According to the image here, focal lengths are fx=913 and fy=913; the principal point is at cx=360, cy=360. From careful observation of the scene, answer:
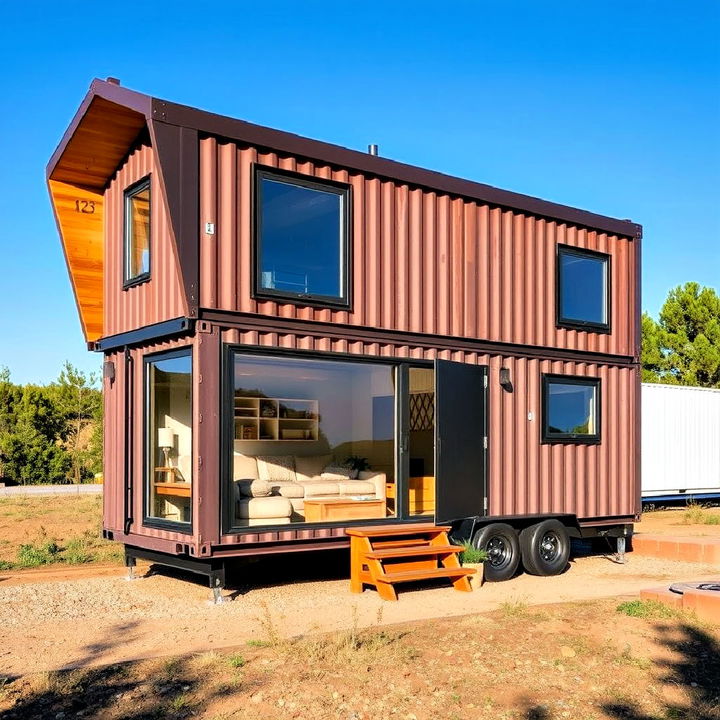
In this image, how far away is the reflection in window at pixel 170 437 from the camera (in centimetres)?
953

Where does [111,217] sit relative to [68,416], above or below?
above

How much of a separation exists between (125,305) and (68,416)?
22503mm

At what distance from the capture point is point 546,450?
40.0 ft

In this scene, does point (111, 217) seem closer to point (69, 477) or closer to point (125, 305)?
point (125, 305)

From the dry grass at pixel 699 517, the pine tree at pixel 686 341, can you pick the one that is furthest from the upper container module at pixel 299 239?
the pine tree at pixel 686 341

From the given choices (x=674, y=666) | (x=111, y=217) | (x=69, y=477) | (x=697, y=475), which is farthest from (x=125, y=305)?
(x=69, y=477)

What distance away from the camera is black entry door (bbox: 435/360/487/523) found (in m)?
10.8

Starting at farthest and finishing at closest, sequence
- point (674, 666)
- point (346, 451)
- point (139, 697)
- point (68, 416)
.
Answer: point (68, 416), point (346, 451), point (674, 666), point (139, 697)

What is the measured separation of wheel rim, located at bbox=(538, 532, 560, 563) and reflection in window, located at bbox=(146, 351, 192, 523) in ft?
15.7

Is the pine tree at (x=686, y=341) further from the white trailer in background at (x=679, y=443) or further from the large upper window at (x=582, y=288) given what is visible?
the large upper window at (x=582, y=288)

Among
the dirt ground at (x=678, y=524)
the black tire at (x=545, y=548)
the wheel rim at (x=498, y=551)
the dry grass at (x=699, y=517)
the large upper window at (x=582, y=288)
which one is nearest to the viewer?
the wheel rim at (x=498, y=551)

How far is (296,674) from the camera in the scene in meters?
6.21

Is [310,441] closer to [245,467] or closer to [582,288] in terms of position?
[245,467]

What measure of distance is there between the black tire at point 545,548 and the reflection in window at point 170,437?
14.8 ft
